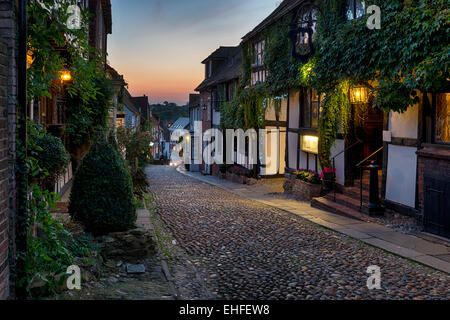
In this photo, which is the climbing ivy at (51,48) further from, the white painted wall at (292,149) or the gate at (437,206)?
the white painted wall at (292,149)

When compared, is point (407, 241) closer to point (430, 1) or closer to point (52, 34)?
point (430, 1)

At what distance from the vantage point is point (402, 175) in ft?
34.2

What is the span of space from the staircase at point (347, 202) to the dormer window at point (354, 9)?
195 inches

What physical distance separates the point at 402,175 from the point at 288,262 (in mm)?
5204

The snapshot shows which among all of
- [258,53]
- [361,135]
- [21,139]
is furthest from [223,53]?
[21,139]

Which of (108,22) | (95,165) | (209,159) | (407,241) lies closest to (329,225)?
(407,241)

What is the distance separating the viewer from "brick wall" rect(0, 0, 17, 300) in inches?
142

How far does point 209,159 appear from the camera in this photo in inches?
1302

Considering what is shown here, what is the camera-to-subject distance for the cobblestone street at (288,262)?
5531 mm
